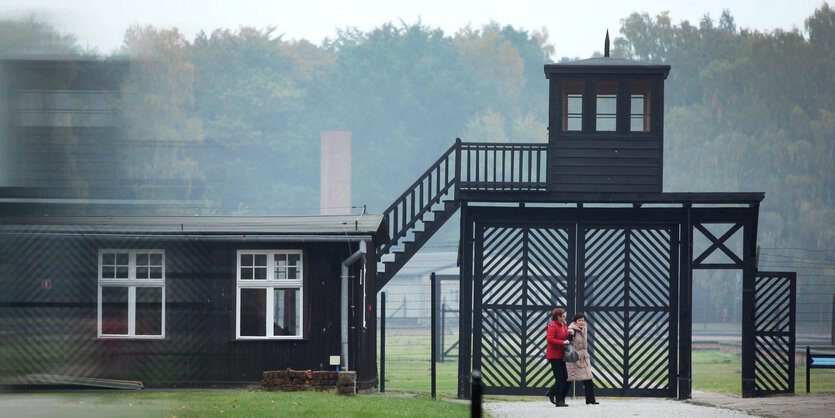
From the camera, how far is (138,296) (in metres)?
21.0

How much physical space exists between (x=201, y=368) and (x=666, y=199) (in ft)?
32.1

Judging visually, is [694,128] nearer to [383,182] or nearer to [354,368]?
[383,182]

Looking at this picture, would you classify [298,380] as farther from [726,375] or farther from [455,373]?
[726,375]

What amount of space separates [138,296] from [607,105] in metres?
10.2

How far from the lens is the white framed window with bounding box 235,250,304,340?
21.1 metres

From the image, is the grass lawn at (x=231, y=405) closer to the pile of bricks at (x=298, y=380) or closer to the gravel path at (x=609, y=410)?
the pile of bricks at (x=298, y=380)

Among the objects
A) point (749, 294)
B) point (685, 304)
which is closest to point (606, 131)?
point (685, 304)

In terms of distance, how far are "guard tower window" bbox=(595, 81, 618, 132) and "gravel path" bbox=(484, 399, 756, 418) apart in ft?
18.9

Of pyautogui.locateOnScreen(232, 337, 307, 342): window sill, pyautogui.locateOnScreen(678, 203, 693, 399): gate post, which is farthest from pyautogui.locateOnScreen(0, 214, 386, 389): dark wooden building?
pyautogui.locateOnScreen(678, 203, 693, 399): gate post

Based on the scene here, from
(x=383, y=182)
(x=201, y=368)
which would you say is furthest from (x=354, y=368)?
(x=383, y=182)

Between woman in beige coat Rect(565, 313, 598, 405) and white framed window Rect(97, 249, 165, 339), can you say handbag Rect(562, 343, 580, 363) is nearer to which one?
woman in beige coat Rect(565, 313, 598, 405)

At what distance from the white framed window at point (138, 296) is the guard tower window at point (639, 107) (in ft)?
32.9

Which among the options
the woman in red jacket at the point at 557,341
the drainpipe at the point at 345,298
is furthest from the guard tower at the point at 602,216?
the woman in red jacket at the point at 557,341

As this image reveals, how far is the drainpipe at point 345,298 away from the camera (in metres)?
20.5
